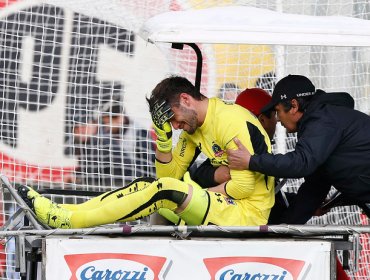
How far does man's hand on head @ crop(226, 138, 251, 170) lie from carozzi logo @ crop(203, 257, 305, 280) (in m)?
0.67

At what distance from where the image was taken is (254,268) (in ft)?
15.6

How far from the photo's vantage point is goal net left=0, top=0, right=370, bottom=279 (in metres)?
7.99

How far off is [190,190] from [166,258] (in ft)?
1.76

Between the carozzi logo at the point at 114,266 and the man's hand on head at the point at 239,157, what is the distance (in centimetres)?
80

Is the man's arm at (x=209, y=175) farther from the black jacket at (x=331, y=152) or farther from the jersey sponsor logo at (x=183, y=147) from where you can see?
the black jacket at (x=331, y=152)

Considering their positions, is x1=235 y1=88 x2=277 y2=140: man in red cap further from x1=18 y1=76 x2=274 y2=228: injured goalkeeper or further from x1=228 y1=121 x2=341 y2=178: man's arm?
x1=228 y1=121 x2=341 y2=178: man's arm

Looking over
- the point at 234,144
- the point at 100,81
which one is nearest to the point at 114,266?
the point at 234,144

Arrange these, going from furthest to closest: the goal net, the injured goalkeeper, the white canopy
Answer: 1. the goal net
2. the injured goalkeeper
3. the white canopy

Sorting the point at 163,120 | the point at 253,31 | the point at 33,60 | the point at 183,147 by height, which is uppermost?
the point at 253,31

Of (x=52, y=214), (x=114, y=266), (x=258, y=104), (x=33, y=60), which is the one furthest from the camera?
(x=33, y=60)

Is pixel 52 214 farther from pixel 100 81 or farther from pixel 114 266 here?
pixel 100 81

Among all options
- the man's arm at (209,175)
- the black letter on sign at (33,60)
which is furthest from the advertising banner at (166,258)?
the black letter on sign at (33,60)

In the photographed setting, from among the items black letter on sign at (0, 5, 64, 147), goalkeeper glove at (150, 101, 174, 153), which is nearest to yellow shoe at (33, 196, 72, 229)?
goalkeeper glove at (150, 101, 174, 153)

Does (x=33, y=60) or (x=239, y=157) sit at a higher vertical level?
(x=33, y=60)
